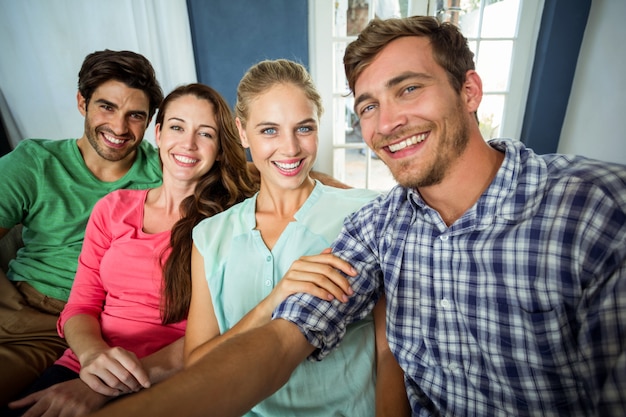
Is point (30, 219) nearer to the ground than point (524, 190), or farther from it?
nearer to the ground

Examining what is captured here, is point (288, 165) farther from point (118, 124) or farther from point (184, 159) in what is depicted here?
point (118, 124)

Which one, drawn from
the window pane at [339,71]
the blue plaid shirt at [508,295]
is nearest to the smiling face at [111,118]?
the blue plaid shirt at [508,295]

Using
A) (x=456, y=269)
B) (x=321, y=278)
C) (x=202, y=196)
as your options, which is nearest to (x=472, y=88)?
(x=456, y=269)

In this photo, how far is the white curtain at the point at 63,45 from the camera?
1.96 meters

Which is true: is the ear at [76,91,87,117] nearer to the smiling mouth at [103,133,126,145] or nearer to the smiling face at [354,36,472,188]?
the smiling mouth at [103,133,126,145]

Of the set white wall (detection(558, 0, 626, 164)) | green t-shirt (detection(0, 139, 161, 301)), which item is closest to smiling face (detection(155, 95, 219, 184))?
green t-shirt (detection(0, 139, 161, 301))

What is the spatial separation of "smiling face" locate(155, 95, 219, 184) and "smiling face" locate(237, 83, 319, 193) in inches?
12.0

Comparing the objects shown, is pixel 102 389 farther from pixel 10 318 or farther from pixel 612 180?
pixel 612 180

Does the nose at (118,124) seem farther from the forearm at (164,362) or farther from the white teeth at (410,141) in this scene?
the white teeth at (410,141)

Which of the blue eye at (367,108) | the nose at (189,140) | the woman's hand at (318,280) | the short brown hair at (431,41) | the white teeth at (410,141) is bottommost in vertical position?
the woman's hand at (318,280)

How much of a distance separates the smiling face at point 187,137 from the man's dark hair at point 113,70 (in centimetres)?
38

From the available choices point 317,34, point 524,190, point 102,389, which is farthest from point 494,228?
point 317,34

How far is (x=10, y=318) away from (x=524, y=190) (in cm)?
191

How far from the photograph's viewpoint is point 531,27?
2309 mm
